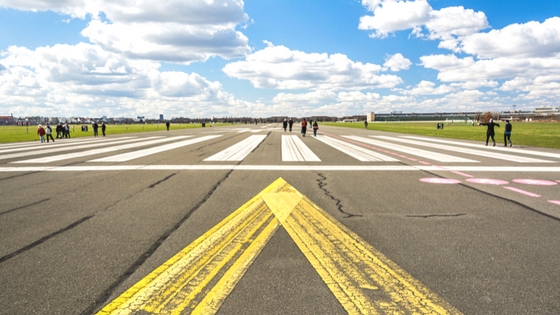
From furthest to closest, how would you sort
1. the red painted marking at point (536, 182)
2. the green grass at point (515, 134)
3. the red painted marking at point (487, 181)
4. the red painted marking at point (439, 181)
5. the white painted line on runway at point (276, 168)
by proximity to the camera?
the green grass at point (515, 134) < the white painted line on runway at point (276, 168) < the red painted marking at point (439, 181) < the red painted marking at point (487, 181) < the red painted marking at point (536, 182)

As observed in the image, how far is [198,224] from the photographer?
510 centimetres

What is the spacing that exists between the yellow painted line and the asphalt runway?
0.02 meters

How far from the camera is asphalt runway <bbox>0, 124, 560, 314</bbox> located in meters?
2.99

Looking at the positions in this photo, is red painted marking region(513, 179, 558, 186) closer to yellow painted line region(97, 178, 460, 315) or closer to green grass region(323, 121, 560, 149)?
A: yellow painted line region(97, 178, 460, 315)

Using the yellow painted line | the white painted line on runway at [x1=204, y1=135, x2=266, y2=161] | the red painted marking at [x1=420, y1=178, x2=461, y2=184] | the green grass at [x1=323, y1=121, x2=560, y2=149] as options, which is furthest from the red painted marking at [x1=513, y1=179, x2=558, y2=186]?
the green grass at [x1=323, y1=121, x2=560, y2=149]

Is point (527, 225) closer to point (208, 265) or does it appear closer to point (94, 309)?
point (208, 265)

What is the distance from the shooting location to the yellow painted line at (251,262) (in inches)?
114

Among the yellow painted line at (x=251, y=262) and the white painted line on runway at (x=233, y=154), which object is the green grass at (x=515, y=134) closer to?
the white painted line on runway at (x=233, y=154)

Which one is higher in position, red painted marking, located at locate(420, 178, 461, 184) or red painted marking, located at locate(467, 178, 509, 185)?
red painted marking, located at locate(420, 178, 461, 184)

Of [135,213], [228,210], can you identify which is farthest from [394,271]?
[135,213]

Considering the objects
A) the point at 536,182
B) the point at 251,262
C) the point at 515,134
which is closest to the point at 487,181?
the point at 536,182

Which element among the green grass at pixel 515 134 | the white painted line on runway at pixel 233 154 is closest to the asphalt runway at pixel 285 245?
the white painted line on runway at pixel 233 154

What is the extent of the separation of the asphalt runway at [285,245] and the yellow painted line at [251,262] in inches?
0.6

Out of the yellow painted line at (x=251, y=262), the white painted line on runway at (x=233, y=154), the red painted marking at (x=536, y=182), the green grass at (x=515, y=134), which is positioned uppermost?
the green grass at (x=515, y=134)
